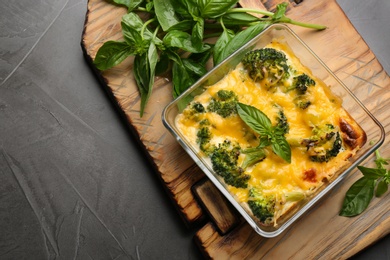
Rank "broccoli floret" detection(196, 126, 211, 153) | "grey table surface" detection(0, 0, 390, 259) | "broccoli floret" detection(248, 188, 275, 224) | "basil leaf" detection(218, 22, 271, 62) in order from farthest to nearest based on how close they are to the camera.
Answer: "grey table surface" detection(0, 0, 390, 259) → "basil leaf" detection(218, 22, 271, 62) → "broccoli floret" detection(196, 126, 211, 153) → "broccoli floret" detection(248, 188, 275, 224)

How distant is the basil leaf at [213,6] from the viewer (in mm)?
2270

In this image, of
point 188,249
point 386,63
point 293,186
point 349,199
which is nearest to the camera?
→ point 293,186

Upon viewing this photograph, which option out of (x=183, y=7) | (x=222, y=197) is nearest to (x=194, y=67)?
(x=183, y=7)

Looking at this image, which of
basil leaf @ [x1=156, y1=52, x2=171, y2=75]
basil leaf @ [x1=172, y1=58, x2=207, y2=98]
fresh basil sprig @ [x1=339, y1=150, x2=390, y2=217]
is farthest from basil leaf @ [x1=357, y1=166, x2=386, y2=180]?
basil leaf @ [x1=156, y1=52, x2=171, y2=75]

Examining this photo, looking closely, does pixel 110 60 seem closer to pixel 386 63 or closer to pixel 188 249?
pixel 188 249

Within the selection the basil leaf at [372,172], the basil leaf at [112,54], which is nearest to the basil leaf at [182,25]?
the basil leaf at [112,54]

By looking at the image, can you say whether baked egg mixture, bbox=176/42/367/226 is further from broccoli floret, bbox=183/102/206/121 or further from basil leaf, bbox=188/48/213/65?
basil leaf, bbox=188/48/213/65

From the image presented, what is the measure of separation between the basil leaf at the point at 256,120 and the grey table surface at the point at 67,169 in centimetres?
64

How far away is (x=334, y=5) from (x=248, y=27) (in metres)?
0.50

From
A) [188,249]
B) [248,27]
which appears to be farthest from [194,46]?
[188,249]

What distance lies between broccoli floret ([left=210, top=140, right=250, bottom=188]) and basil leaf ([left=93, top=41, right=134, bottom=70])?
646 millimetres

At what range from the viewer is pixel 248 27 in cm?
238

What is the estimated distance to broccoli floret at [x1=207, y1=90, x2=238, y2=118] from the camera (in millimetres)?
2207

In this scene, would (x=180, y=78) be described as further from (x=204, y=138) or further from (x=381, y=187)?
(x=381, y=187)
